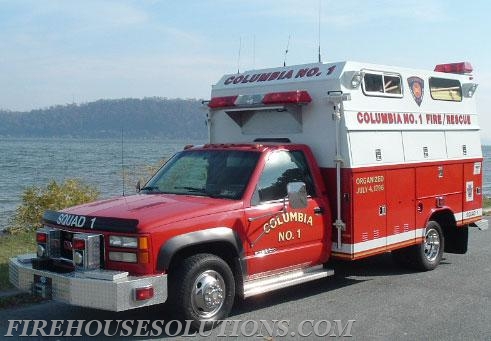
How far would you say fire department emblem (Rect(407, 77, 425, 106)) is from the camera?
9077 millimetres

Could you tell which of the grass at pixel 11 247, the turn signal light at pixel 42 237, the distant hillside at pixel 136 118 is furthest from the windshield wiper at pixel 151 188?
the distant hillside at pixel 136 118

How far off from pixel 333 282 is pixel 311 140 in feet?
6.26

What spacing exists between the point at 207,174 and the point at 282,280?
1.47 m

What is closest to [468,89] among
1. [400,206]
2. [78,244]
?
[400,206]

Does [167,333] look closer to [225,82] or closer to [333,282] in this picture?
[333,282]

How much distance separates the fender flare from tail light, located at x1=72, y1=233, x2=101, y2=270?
60 centimetres

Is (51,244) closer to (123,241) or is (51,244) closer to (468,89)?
(123,241)

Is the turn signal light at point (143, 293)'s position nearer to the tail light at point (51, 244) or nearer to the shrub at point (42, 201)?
the tail light at point (51, 244)

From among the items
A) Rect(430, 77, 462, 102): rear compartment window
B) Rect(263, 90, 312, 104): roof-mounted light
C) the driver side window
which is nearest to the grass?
the driver side window

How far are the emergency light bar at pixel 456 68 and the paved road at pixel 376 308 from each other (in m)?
3.26

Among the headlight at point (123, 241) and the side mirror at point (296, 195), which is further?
the side mirror at point (296, 195)

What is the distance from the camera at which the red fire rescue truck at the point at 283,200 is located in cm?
614

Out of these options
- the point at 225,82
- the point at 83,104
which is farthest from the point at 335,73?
the point at 83,104

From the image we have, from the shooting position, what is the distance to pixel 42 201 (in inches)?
486
